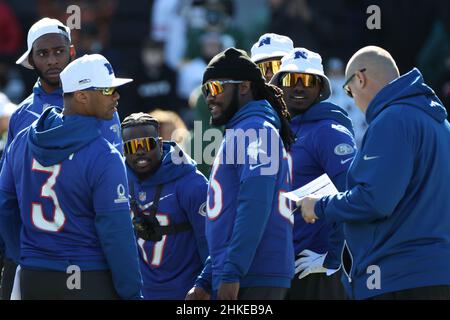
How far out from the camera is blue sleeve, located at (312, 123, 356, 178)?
22.8 ft

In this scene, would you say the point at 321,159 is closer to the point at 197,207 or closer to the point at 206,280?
the point at 197,207

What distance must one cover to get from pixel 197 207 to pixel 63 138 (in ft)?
3.69

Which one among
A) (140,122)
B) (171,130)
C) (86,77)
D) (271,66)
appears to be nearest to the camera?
(86,77)

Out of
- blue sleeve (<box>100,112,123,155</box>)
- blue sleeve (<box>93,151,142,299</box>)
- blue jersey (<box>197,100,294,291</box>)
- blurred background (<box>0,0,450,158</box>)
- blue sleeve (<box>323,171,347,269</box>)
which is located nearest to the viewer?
blue jersey (<box>197,100,294,291</box>)

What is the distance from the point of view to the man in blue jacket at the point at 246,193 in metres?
6.00

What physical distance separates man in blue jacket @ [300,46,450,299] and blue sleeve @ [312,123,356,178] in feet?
2.77

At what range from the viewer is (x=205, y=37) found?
43.9 feet

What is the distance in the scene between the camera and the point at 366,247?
6082mm

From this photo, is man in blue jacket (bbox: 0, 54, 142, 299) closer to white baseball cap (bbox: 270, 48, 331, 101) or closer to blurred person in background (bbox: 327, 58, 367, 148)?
white baseball cap (bbox: 270, 48, 331, 101)

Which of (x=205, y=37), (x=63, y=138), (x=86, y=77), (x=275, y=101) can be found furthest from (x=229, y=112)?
(x=205, y=37)

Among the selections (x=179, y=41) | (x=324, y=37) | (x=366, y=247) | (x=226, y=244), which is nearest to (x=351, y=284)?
(x=366, y=247)

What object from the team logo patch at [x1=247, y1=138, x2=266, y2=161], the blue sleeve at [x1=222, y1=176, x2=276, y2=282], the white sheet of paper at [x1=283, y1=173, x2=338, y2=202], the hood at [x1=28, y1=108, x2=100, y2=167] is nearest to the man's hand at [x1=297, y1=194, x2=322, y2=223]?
the white sheet of paper at [x1=283, y1=173, x2=338, y2=202]
